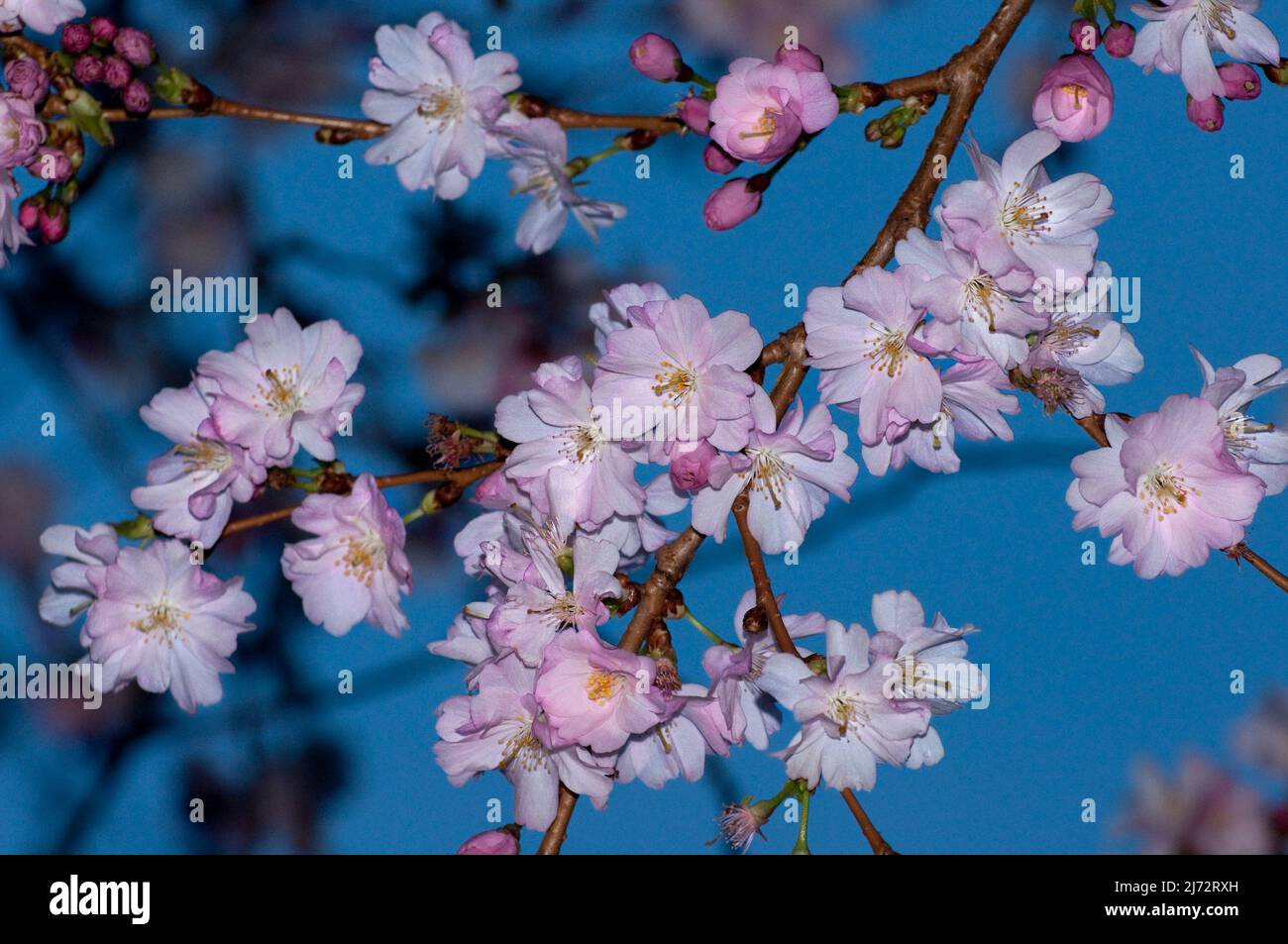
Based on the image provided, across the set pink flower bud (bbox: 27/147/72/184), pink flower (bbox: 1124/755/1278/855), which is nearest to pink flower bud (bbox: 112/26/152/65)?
pink flower bud (bbox: 27/147/72/184)

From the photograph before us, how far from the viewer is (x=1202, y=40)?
1.16m

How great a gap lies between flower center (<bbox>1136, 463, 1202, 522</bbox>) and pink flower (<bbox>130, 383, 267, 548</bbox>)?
71 centimetres

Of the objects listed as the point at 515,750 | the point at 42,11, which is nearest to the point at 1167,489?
the point at 515,750

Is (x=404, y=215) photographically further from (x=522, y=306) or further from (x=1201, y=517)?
(x=1201, y=517)

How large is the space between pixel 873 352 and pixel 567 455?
252 millimetres

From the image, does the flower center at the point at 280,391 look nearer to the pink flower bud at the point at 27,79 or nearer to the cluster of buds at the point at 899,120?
the pink flower bud at the point at 27,79

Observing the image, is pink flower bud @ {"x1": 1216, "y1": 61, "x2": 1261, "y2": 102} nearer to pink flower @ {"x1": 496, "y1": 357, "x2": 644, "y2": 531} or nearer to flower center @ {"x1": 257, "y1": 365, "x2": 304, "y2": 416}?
pink flower @ {"x1": 496, "y1": 357, "x2": 644, "y2": 531}

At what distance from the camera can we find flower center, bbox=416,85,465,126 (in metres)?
1.19

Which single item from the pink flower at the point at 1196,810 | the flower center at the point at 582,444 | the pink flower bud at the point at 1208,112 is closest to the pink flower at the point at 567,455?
the flower center at the point at 582,444

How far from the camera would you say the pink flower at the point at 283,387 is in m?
1.01

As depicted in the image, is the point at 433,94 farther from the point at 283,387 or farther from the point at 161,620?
the point at 161,620

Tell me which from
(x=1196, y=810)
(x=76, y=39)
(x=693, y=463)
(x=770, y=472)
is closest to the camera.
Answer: (x=693, y=463)
